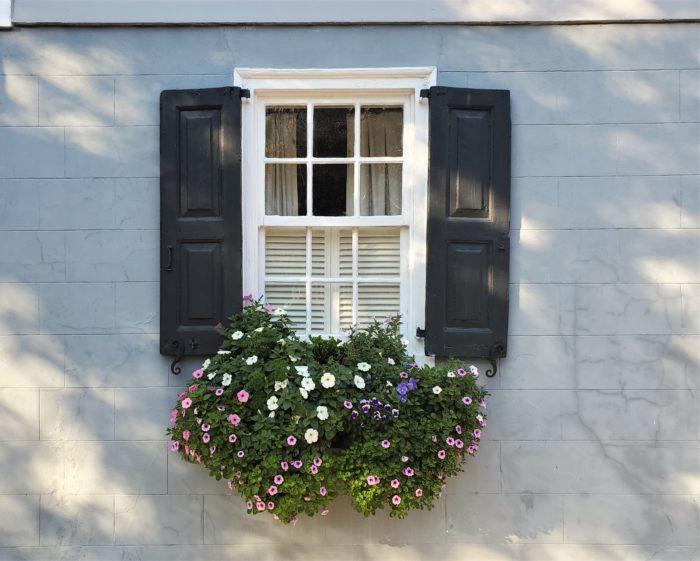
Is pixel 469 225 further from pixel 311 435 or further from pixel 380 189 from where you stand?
pixel 311 435

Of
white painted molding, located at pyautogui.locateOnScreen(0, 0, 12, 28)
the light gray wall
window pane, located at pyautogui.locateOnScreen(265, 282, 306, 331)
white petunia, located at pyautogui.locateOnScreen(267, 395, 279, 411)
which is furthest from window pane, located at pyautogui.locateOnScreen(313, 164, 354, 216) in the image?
white painted molding, located at pyautogui.locateOnScreen(0, 0, 12, 28)

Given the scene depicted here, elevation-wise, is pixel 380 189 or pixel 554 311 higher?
pixel 380 189

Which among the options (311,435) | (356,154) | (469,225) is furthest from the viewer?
(356,154)

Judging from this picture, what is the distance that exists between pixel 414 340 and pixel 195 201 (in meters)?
1.45

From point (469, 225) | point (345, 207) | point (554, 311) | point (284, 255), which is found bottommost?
point (554, 311)

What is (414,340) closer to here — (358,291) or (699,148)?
(358,291)

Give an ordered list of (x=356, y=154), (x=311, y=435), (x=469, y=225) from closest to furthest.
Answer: (x=311, y=435) < (x=469, y=225) < (x=356, y=154)

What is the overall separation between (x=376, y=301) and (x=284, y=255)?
0.60m

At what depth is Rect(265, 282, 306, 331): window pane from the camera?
12.9 feet

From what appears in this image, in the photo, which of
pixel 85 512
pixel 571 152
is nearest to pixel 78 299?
pixel 85 512

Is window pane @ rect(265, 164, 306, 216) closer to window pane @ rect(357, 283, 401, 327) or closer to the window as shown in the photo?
the window

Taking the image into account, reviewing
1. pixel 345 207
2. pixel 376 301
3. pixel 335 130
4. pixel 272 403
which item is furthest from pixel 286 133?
pixel 272 403

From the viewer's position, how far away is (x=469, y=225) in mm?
3736

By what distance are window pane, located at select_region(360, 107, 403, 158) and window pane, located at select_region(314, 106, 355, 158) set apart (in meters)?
0.07
